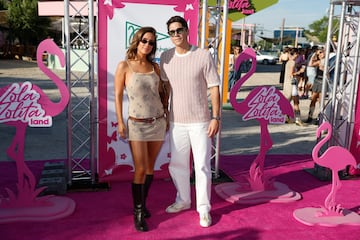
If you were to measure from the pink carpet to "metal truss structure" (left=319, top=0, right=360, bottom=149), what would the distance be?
78cm

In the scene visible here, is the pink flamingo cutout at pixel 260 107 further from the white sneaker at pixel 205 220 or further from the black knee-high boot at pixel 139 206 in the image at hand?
the black knee-high boot at pixel 139 206

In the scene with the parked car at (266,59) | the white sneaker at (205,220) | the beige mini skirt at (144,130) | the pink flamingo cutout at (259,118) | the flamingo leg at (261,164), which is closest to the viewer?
the beige mini skirt at (144,130)

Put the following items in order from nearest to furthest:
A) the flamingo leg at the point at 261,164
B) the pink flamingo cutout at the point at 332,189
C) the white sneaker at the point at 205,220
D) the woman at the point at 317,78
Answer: the white sneaker at the point at 205,220 → the pink flamingo cutout at the point at 332,189 → the flamingo leg at the point at 261,164 → the woman at the point at 317,78

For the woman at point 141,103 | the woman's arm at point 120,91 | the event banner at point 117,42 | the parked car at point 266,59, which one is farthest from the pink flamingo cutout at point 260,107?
the parked car at point 266,59

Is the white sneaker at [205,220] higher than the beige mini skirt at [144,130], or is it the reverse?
the beige mini skirt at [144,130]

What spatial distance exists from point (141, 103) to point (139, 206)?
926 mm

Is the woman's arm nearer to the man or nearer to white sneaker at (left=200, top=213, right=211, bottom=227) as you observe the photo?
the man

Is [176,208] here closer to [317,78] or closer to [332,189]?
[332,189]

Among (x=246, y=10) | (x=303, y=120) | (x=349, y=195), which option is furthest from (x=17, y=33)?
(x=349, y=195)

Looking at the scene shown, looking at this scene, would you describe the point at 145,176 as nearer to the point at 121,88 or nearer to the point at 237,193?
the point at 121,88

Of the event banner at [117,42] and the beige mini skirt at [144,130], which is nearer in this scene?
the beige mini skirt at [144,130]

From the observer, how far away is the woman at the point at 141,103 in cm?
321

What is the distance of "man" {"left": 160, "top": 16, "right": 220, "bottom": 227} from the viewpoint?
3252 mm

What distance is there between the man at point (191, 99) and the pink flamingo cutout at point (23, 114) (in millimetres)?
1117
